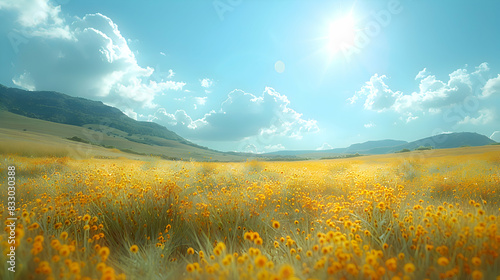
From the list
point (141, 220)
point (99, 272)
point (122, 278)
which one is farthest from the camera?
point (141, 220)

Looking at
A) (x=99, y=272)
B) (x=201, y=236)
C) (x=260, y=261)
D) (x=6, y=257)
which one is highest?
(x=260, y=261)

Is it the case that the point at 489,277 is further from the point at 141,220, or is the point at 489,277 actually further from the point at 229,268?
the point at 141,220

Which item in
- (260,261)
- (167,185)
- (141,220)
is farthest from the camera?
(167,185)

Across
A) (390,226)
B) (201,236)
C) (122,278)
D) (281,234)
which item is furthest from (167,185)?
(390,226)

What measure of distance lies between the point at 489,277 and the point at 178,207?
4.53 m

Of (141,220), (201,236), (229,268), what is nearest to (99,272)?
(229,268)

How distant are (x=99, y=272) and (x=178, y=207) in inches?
98.2

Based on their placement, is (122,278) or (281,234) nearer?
(122,278)

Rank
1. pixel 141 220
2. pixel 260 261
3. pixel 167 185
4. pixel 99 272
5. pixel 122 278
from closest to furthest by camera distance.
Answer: pixel 260 261
pixel 122 278
pixel 99 272
pixel 141 220
pixel 167 185

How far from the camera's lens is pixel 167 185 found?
5.18 meters

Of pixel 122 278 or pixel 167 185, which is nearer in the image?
pixel 122 278

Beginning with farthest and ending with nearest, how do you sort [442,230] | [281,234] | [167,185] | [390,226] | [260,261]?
1. [167,185]
2. [281,234]
3. [390,226]
4. [442,230]
5. [260,261]

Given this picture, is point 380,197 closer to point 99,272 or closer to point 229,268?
point 229,268

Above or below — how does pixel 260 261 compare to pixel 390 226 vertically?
above
